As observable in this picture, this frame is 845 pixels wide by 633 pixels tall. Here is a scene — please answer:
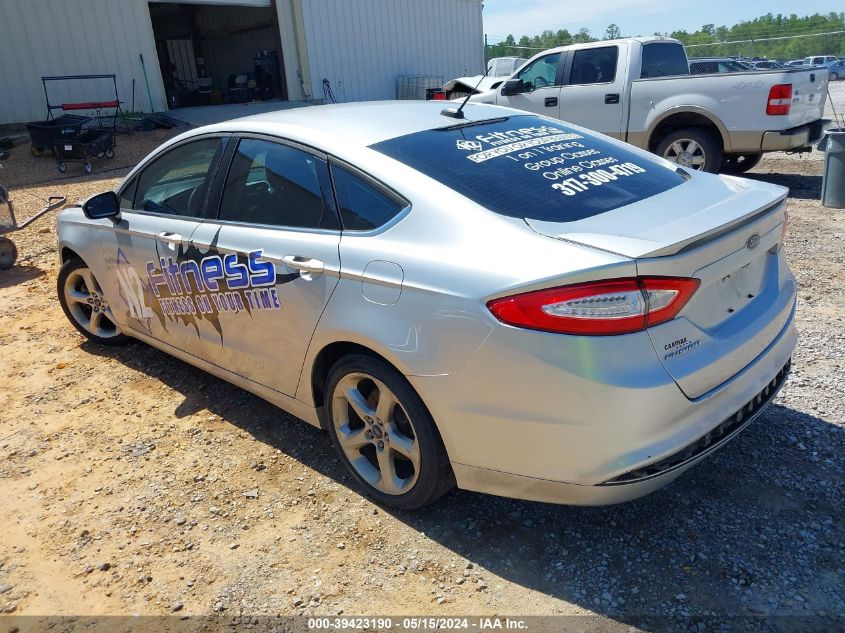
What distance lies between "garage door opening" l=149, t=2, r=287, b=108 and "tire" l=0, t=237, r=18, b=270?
1322 cm

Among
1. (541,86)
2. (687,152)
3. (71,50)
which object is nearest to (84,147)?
(71,50)

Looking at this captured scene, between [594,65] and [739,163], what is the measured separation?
2.59m

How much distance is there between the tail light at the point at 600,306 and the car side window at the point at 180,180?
7.05ft

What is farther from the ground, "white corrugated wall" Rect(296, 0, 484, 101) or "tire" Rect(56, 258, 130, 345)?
"white corrugated wall" Rect(296, 0, 484, 101)

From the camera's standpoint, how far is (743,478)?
10.1ft

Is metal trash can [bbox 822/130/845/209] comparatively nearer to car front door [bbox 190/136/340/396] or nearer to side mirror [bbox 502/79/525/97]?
side mirror [bbox 502/79/525/97]

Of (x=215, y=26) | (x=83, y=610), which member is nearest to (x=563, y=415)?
(x=83, y=610)

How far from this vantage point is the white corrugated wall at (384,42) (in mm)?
19094

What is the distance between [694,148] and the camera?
8930 millimetres

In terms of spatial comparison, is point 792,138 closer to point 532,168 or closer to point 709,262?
point 532,168

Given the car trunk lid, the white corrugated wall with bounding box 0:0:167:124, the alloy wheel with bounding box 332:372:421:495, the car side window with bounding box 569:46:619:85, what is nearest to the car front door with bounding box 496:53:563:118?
the car side window with bounding box 569:46:619:85

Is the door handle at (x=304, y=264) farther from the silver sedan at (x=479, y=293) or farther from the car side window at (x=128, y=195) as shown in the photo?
the car side window at (x=128, y=195)

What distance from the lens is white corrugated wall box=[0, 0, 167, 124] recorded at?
45.8 ft

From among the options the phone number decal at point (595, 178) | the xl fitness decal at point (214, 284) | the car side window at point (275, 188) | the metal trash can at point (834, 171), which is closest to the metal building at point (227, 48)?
the xl fitness decal at point (214, 284)
